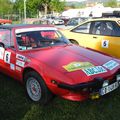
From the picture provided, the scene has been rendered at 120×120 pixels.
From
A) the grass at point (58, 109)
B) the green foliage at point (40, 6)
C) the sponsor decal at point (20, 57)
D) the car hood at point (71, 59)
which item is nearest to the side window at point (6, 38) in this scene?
the sponsor decal at point (20, 57)

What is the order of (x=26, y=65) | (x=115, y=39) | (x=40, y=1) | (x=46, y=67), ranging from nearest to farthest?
(x=46, y=67)
(x=26, y=65)
(x=115, y=39)
(x=40, y=1)

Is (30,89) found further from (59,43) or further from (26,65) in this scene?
(59,43)

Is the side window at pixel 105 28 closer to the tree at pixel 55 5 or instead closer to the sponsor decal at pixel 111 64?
the sponsor decal at pixel 111 64

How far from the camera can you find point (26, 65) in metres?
5.45

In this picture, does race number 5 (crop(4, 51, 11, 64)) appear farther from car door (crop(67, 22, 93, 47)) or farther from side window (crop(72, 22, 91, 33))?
side window (crop(72, 22, 91, 33))

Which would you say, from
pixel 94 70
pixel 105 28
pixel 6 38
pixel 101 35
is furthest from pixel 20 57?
pixel 105 28

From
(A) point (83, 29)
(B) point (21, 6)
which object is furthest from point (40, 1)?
(A) point (83, 29)

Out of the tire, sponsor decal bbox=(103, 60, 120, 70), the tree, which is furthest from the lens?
the tree

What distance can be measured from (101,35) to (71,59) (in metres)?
3.50

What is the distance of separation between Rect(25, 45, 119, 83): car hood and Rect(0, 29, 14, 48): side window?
73 cm

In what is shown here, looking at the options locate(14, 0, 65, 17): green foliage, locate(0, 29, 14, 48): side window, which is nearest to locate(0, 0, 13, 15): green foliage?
locate(14, 0, 65, 17): green foliage

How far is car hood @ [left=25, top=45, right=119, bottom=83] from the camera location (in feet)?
15.9

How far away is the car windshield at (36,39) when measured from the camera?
598cm

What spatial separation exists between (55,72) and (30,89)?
0.93m
